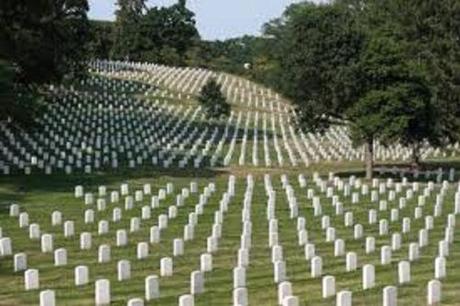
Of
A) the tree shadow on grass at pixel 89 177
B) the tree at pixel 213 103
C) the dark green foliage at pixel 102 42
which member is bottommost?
the tree shadow on grass at pixel 89 177

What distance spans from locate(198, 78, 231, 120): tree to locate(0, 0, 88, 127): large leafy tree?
9.22m

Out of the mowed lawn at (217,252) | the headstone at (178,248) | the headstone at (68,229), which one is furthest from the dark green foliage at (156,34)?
the headstone at (178,248)

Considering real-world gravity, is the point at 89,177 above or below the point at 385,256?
above

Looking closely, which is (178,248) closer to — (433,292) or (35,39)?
(433,292)

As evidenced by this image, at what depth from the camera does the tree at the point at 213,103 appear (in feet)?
189

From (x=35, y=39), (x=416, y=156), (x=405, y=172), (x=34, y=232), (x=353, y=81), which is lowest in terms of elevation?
(x=34, y=232)

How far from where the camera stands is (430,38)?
142ft

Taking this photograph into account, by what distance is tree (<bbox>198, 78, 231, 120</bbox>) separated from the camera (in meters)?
57.6

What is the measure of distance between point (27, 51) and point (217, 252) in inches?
962

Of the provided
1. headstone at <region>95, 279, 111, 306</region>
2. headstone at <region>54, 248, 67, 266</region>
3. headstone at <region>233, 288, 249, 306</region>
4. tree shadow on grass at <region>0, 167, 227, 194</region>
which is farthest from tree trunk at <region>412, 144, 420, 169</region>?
headstone at <region>233, 288, 249, 306</region>

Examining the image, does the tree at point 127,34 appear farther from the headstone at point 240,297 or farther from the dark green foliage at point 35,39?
the headstone at point 240,297

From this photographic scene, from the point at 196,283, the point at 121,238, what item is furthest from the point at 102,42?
the point at 196,283

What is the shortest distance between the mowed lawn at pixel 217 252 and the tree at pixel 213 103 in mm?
26403

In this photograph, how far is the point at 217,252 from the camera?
1903cm
